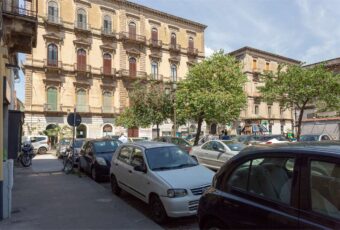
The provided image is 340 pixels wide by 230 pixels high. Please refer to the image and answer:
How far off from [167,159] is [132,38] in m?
36.5

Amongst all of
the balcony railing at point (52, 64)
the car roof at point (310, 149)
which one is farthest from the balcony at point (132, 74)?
the car roof at point (310, 149)

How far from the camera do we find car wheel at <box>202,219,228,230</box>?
356 centimetres

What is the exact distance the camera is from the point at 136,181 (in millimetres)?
6980

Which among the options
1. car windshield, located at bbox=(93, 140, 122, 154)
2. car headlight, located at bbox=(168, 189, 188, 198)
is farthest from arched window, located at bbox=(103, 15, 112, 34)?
car headlight, located at bbox=(168, 189, 188, 198)

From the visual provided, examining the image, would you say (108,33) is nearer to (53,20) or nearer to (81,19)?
(81,19)

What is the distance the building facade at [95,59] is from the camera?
3509cm

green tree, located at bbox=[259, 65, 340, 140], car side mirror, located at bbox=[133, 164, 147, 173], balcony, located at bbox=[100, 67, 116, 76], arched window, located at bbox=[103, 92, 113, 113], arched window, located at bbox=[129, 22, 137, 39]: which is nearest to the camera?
car side mirror, located at bbox=[133, 164, 147, 173]

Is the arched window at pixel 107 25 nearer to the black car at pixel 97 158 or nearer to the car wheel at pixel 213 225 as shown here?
the black car at pixel 97 158

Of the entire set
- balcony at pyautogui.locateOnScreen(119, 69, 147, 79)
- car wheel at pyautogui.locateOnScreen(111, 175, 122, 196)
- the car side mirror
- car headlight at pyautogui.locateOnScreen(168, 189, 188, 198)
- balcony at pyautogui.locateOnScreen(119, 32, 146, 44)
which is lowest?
car wheel at pyautogui.locateOnScreen(111, 175, 122, 196)

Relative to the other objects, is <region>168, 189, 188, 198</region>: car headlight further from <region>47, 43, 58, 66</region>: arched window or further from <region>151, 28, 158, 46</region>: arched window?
<region>151, 28, 158, 46</region>: arched window

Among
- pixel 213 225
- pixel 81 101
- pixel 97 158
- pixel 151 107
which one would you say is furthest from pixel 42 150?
pixel 213 225

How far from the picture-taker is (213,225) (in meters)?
3.70

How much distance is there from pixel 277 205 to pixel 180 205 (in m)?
2.95

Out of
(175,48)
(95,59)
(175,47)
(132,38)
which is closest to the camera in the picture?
(95,59)
